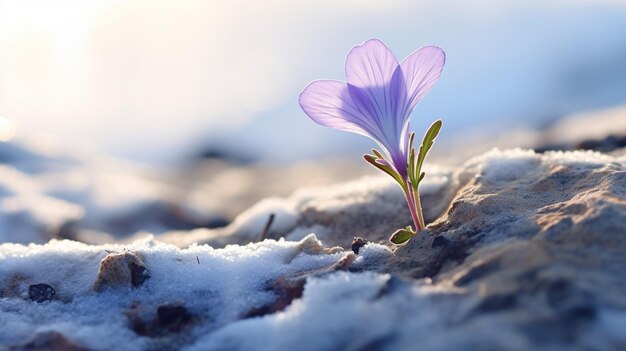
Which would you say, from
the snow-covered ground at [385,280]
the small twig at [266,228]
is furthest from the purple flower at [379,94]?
the small twig at [266,228]

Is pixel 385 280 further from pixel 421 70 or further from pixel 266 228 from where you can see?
pixel 266 228

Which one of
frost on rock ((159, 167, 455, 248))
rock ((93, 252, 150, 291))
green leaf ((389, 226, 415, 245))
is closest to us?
rock ((93, 252, 150, 291))

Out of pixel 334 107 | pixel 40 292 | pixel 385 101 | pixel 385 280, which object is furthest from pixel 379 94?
pixel 40 292

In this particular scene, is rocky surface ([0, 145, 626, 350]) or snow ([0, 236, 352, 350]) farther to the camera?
snow ([0, 236, 352, 350])

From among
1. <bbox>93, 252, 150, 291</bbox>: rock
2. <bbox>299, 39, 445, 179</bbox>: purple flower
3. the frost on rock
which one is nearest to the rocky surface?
<bbox>93, 252, 150, 291</bbox>: rock

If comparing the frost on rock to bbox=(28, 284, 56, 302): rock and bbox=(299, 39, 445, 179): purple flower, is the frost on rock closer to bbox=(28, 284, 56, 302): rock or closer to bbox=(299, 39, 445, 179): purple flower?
bbox=(299, 39, 445, 179): purple flower

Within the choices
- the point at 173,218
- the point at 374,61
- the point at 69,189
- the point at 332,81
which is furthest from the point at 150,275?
the point at 69,189

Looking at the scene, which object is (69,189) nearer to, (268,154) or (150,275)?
(150,275)
